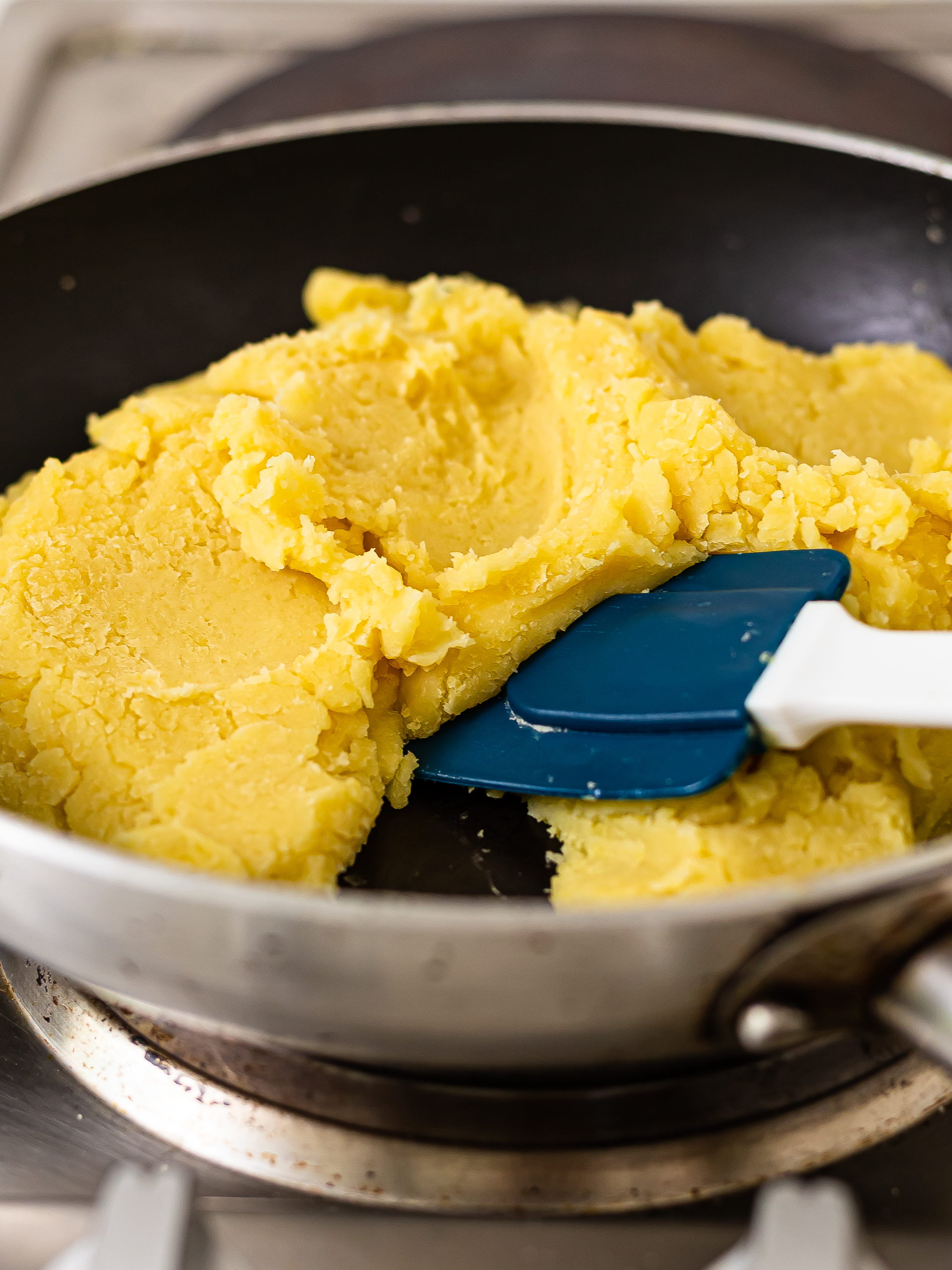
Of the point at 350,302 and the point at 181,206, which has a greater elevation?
the point at 181,206

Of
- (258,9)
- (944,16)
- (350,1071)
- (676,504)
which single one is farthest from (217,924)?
(944,16)

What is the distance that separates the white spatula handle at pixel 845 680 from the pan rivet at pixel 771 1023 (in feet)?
0.75

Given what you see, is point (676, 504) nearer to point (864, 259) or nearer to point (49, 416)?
point (864, 259)

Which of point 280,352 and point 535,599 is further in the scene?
point 280,352

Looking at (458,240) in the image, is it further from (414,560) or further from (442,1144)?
(442,1144)

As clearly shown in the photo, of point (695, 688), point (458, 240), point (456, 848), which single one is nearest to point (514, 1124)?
point (456, 848)

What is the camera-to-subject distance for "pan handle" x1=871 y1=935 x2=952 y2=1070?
0.67m

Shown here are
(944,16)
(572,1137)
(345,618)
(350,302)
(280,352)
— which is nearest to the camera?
(572,1137)

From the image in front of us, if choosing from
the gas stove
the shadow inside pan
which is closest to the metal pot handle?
the gas stove

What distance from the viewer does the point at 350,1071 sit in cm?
89

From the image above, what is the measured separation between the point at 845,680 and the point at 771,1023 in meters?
0.27

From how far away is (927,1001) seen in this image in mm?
677

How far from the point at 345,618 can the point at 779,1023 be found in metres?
0.50

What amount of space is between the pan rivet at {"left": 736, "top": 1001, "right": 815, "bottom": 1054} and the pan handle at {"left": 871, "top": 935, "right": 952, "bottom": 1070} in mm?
49
